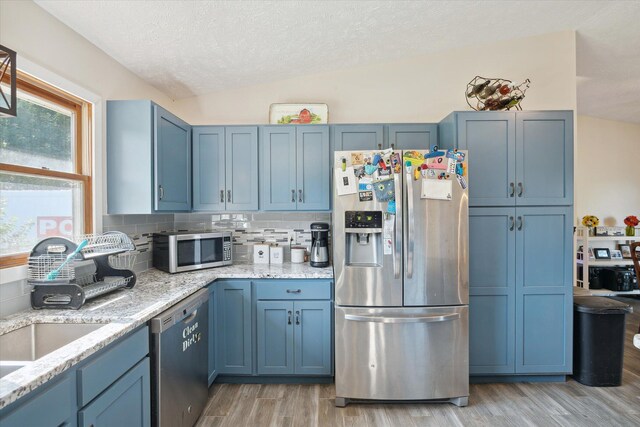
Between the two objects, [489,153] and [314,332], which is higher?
[489,153]

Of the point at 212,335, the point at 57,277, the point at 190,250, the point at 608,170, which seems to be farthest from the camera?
the point at 608,170

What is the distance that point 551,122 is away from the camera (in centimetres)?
254

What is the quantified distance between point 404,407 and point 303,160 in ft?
6.81

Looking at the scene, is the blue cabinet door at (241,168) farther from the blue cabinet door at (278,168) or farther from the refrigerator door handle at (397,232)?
the refrigerator door handle at (397,232)

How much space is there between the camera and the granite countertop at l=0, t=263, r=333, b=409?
1013 millimetres

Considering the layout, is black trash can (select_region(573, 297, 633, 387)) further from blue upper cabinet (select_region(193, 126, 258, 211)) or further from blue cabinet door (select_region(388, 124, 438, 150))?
blue upper cabinet (select_region(193, 126, 258, 211))

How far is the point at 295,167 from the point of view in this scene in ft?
9.45

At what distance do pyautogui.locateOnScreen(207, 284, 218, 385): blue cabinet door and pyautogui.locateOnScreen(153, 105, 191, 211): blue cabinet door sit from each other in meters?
0.75

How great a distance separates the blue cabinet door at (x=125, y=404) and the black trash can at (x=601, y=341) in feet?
10.0

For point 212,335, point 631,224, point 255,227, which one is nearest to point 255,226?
point 255,227

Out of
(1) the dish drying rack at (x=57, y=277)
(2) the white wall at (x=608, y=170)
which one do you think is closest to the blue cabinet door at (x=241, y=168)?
(1) the dish drying rack at (x=57, y=277)

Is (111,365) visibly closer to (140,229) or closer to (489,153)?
(140,229)

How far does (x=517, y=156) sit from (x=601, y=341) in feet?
5.18

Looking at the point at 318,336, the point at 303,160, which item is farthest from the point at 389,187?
the point at 318,336
